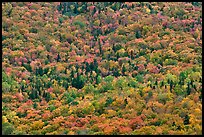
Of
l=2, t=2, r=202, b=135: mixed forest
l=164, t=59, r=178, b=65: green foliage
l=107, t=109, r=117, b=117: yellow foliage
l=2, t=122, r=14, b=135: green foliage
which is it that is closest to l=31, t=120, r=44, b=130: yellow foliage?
l=2, t=2, r=202, b=135: mixed forest

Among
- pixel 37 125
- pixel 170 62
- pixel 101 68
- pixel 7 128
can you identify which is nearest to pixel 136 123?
pixel 37 125

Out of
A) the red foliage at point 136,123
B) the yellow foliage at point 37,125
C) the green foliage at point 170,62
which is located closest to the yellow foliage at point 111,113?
the red foliage at point 136,123

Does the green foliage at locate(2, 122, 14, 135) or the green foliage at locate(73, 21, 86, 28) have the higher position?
the green foliage at locate(73, 21, 86, 28)

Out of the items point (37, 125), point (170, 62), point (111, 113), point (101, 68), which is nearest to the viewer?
point (37, 125)

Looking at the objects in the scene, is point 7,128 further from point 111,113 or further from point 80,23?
point 80,23

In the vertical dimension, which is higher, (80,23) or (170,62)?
(80,23)

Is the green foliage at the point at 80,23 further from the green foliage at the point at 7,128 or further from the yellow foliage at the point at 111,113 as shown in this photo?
the green foliage at the point at 7,128

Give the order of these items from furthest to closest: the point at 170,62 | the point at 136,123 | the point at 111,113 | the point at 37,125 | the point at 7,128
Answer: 1. the point at 170,62
2. the point at 111,113
3. the point at 37,125
4. the point at 7,128
5. the point at 136,123

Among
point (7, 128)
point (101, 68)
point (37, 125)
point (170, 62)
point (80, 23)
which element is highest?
point (80, 23)

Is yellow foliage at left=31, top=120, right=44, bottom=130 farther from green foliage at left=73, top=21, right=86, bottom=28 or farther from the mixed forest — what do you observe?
green foliage at left=73, top=21, right=86, bottom=28

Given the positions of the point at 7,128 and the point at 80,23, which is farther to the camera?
the point at 80,23
